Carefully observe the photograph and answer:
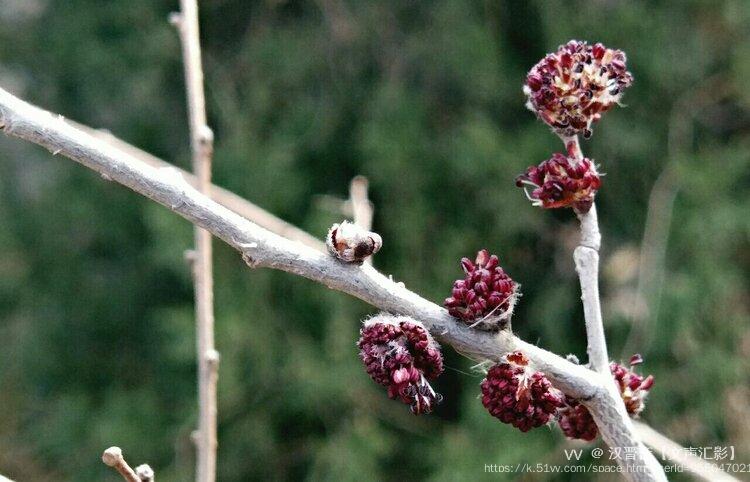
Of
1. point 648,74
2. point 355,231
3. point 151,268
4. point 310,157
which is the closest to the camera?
point 355,231

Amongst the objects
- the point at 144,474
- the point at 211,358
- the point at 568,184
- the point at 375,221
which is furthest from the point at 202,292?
Answer: the point at 375,221

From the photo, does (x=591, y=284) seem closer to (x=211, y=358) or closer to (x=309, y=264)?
(x=309, y=264)

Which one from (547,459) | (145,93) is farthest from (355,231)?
(145,93)

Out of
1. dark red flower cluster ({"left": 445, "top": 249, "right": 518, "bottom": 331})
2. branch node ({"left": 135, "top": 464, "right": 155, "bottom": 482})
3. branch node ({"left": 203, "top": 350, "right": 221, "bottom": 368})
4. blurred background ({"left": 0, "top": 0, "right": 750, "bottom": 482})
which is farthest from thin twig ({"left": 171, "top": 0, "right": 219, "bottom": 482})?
blurred background ({"left": 0, "top": 0, "right": 750, "bottom": 482})

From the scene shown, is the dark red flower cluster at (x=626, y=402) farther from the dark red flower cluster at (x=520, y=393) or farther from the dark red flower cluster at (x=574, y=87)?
the dark red flower cluster at (x=574, y=87)

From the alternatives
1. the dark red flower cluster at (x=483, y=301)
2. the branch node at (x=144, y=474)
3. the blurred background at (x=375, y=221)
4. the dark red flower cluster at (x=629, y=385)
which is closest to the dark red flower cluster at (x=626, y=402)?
the dark red flower cluster at (x=629, y=385)

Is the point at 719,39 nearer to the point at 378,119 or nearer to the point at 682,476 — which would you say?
the point at 378,119

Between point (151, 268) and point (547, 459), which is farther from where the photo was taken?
point (151, 268)
